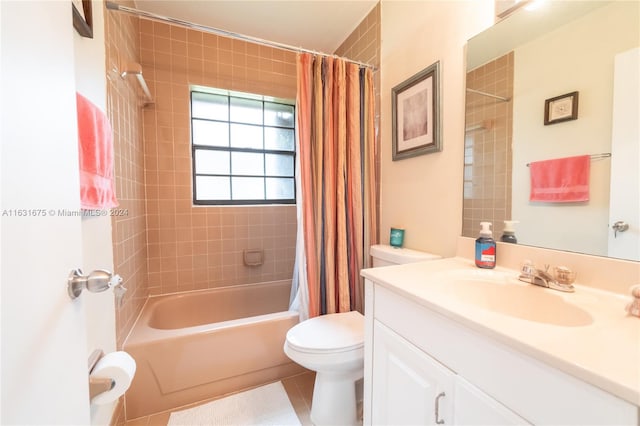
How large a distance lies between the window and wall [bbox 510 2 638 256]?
6.07ft

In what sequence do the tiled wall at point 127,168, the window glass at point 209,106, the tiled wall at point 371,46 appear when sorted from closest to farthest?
1. the tiled wall at point 127,168
2. the tiled wall at point 371,46
3. the window glass at point 209,106

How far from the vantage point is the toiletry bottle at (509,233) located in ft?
3.30

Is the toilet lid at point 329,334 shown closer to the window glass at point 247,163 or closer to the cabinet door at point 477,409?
the cabinet door at point 477,409

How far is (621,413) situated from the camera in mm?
389

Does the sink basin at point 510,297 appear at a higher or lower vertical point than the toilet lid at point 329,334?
higher

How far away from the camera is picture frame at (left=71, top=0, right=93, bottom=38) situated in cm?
94

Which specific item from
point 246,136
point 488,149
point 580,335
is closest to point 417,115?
point 488,149

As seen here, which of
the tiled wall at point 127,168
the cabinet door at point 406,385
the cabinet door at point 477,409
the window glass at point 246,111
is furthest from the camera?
the window glass at point 246,111

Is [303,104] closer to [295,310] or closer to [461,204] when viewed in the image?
[461,204]

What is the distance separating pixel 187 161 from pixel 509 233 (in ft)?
7.13

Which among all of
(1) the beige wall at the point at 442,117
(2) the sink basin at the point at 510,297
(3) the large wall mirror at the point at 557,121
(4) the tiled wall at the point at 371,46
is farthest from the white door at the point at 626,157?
(4) the tiled wall at the point at 371,46

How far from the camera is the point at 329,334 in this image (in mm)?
1268

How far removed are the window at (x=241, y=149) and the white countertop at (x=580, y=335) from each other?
183 cm

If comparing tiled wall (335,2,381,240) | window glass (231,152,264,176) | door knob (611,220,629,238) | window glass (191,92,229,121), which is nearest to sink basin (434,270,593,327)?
door knob (611,220,629,238)
